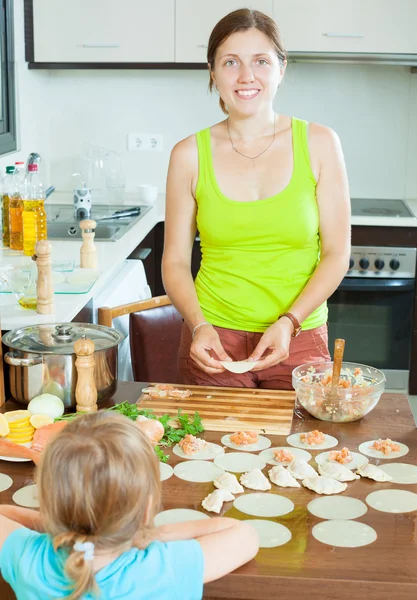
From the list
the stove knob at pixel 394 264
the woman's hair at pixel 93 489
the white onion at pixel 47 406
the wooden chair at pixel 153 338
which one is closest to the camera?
the woman's hair at pixel 93 489

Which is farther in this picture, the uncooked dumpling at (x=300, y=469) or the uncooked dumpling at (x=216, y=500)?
the uncooked dumpling at (x=300, y=469)

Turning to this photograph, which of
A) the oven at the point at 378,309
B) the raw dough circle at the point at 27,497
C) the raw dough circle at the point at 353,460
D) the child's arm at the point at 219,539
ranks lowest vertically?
the oven at the point at 378,309

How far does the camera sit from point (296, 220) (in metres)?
1.82

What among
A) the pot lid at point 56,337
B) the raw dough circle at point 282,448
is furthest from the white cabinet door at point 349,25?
the raw dough circle at point 282,448

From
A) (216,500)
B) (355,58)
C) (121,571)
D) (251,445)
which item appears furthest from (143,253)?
(121,571)

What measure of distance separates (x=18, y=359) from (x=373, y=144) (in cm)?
279

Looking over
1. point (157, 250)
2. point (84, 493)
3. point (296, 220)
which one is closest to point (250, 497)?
point (84, 493)

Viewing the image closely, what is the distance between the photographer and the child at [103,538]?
3.20 ft

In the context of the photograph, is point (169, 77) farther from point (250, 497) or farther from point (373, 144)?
point (250, 497)

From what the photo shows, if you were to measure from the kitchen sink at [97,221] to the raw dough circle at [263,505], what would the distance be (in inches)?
71.9

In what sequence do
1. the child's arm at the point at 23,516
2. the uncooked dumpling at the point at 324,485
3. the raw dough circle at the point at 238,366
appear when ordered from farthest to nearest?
the raw dough circle at the point at 238,366
the uncooked dumpling at the point at 324,485
the child's arm at the point at 23,516

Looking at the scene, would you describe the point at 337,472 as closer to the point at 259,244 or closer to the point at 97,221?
the point at 259,244

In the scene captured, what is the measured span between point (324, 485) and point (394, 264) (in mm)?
2313

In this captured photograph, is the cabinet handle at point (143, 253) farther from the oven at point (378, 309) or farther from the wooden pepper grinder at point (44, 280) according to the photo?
the wooden pepper grinder at point (44, 280)
